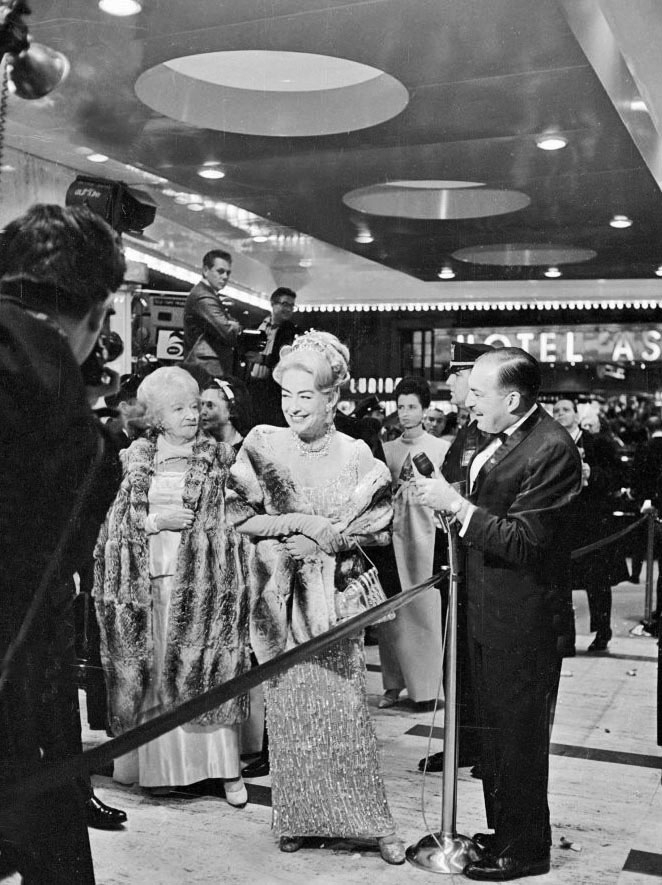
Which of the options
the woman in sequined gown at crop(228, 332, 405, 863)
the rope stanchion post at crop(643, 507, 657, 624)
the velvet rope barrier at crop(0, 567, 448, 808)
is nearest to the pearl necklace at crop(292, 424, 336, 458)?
the woman in sequined gown at crop(228, 332, 405, 863)

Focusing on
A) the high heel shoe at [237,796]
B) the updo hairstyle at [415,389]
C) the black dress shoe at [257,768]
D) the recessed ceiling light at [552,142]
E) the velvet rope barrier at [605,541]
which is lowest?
the high heel shoe at [237,796]

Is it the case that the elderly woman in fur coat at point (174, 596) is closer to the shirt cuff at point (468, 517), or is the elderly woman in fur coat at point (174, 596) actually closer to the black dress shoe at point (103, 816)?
the black dress shoe at point (103, 816)

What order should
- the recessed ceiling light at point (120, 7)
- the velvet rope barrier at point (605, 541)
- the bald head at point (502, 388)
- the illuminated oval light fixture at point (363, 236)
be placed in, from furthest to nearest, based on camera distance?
the illuminated oval light fixture at point (363, 236) < the velvet rope barrier at point (605, 541) < the bald head at point (502, 388) < the recessed ceiling light at point (120, 7)

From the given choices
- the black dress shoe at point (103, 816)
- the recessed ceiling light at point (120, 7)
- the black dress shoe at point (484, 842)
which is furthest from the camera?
the black dress shoe at point (484, 842)

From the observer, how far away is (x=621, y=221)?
2.54 metres

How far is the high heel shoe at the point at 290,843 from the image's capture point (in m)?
2.33

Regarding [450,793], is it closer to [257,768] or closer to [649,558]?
[257,768]

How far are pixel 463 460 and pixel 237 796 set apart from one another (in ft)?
3.47

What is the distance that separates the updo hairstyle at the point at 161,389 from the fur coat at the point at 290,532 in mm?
244

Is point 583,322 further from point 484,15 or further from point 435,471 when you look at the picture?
point 484,15

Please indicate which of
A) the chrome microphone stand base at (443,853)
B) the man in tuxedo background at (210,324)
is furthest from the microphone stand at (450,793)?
the man in tuxedo background at (210,324)

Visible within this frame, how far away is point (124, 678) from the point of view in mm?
2365

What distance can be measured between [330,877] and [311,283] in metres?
1.42

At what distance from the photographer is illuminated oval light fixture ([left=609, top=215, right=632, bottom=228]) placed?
2539mm
